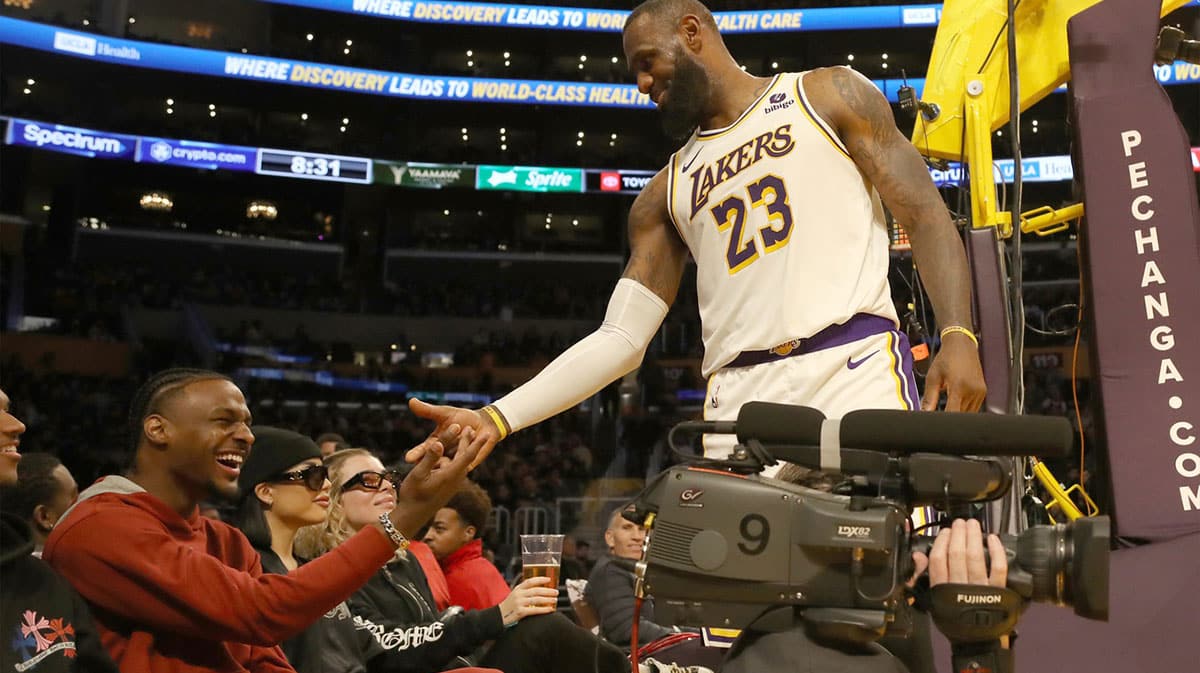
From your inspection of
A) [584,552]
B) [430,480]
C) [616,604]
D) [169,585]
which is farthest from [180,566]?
[584,552]

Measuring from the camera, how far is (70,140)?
21.6 meters

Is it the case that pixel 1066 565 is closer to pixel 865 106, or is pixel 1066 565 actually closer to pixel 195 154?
pixel 865 106

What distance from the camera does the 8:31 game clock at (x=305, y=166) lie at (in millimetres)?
23125

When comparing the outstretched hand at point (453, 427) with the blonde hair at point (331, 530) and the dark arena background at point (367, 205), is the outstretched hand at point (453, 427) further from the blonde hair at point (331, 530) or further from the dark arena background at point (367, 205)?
the dark arena background at point (367, 205)

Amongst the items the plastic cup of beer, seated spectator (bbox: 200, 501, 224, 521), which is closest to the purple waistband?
the plastic cup of beer

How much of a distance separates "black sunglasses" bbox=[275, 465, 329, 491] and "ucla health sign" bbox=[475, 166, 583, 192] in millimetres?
20445

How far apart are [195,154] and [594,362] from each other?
2203cm

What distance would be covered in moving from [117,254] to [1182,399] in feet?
78.7

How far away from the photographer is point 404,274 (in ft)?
85.3

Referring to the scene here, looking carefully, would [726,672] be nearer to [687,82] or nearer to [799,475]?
[799,475]

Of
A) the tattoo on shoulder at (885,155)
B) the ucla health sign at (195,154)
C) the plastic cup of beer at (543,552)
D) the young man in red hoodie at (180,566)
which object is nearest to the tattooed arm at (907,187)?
the tattoo on shoulder at (885,155)

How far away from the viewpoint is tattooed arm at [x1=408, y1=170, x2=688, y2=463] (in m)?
2.45

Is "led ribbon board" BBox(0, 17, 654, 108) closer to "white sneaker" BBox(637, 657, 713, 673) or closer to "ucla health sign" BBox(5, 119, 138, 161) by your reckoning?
"ucla health sign" BBox(5, 119, 138, 161)

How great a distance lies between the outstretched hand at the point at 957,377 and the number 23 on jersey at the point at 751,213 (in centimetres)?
41
